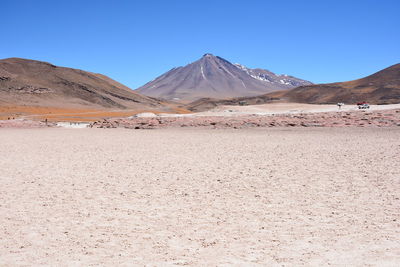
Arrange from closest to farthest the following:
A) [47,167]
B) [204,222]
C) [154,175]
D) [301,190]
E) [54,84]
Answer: [204,222] < [301,190] < [154,175] < [47,167] < [54,84]

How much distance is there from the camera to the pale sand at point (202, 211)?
13.9 feet

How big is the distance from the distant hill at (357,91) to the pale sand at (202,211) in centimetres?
7608

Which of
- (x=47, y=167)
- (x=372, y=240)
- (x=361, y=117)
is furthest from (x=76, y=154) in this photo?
(x=361, y=117)

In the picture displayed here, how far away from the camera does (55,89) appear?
267 feet

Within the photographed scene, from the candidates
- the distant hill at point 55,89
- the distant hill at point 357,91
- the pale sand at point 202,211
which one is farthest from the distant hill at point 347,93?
the pale sand at point 202,211

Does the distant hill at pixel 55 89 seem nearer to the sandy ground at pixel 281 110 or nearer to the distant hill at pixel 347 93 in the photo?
the distant hill at pixel 347 93

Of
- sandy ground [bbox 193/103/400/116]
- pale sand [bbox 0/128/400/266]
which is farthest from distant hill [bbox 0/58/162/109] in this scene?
pale sand [bbox 0/128/400/266]

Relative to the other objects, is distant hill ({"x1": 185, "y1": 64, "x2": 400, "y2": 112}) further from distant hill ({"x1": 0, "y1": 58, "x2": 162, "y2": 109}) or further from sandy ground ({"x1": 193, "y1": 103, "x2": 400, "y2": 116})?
sandy ground ({"x1": 193, "y1": 103, "x2": 400, "y2": 116})

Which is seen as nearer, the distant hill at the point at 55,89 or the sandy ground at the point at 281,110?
the sandy ground at the point at 281,110

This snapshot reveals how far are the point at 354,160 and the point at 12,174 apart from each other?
8322 millimetres

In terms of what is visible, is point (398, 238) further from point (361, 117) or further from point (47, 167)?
point (361, 117)

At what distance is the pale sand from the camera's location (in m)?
4.25

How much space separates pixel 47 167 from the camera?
32.3 feet

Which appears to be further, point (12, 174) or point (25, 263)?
point (12, 174)
